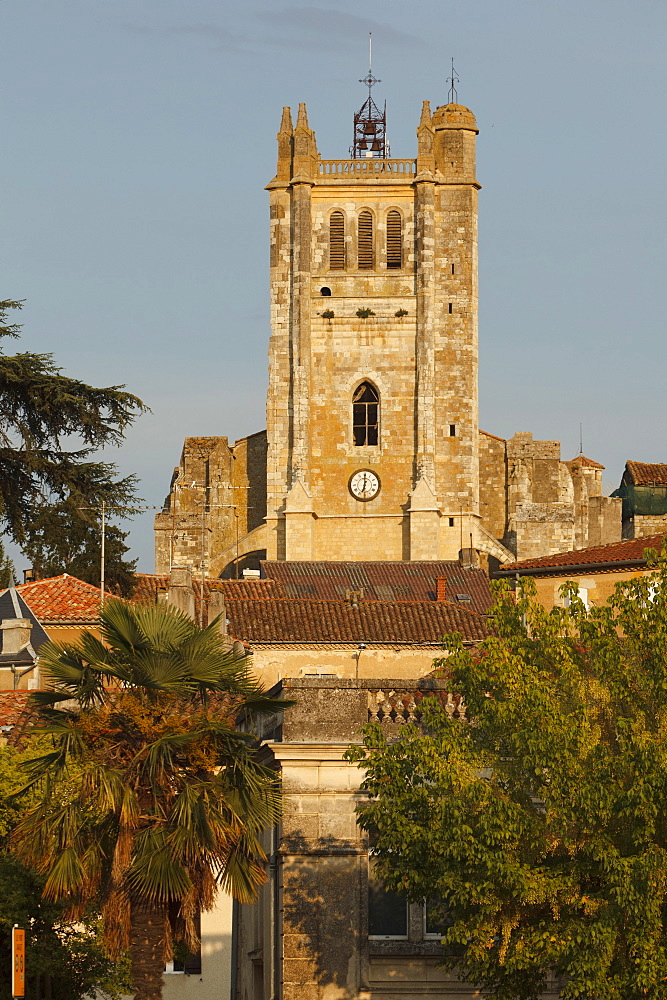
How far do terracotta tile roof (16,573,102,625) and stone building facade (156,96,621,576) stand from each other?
24.0 m

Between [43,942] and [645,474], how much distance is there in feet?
192

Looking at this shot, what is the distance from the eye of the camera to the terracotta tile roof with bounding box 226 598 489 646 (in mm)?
43344

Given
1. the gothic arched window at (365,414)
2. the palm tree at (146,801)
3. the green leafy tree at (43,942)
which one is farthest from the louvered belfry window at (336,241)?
the palm tree at (146,801)

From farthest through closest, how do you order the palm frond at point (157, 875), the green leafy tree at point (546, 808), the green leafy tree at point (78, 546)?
the green leafy tree at point (78, 546)
the palm frond at point (157, 875)
the green leafy tree at point (546, 808)

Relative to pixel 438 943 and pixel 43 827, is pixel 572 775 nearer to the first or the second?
pixel 438 943

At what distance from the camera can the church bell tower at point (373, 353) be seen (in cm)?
7194

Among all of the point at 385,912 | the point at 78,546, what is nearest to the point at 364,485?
the point at 78,546

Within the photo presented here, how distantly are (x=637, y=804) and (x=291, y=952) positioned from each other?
4828 mm

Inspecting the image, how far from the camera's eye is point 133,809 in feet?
68.6

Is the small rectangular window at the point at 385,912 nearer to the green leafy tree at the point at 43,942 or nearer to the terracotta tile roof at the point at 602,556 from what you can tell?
the green leafy tree at the point at 43,942

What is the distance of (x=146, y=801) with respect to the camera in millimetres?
21375

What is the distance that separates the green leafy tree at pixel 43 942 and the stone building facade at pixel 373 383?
144ft

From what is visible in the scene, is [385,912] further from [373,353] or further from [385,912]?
[373,353]

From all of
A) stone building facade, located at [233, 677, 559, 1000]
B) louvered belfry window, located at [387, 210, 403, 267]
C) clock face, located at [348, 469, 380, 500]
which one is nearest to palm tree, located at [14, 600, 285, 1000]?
stone building facade, located at [233, 677, 559, 1000]
